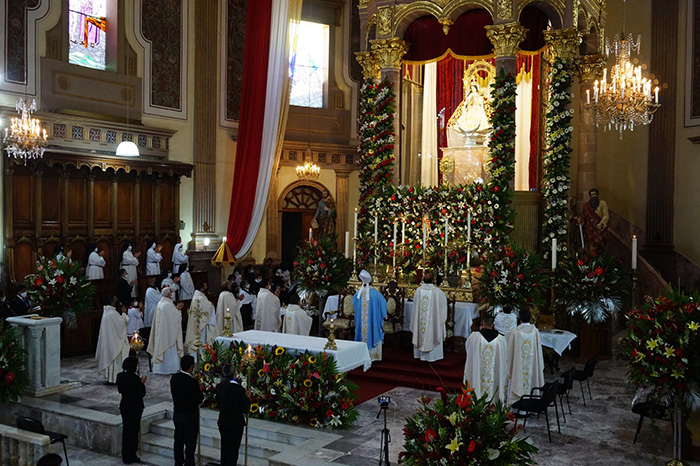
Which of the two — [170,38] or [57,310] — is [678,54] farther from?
[57,310]

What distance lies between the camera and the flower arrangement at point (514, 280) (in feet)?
38.1

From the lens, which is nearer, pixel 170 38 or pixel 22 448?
pixel 22 448

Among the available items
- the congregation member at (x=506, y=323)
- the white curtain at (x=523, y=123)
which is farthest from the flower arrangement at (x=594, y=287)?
the white curtain at (x=523, y=123)

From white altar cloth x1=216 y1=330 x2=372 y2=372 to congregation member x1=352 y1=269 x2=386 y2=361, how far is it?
1091 mm

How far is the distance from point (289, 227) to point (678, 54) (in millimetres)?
12123

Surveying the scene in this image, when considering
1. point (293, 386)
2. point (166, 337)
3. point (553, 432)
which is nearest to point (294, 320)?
point (166, 337)

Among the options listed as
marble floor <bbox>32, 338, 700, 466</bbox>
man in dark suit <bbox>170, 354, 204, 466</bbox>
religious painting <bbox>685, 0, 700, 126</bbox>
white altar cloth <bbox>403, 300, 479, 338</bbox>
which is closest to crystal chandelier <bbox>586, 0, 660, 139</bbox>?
religious painting <bbox>685, 0, 700, 126</bbox>

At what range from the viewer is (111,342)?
37.3ft

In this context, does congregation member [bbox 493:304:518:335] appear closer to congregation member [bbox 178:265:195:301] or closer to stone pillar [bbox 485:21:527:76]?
stone pillar [bbox 485:21:527:76]

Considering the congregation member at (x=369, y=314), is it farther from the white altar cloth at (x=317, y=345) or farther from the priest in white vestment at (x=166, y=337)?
the priest in white vestment at (x=166, y=337)

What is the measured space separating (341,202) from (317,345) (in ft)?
41.3

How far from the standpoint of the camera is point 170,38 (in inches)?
752

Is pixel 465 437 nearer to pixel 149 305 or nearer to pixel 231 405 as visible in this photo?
pixel 231 405

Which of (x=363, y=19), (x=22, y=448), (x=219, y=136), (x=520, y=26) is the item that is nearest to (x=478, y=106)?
(x=520, y=26)
